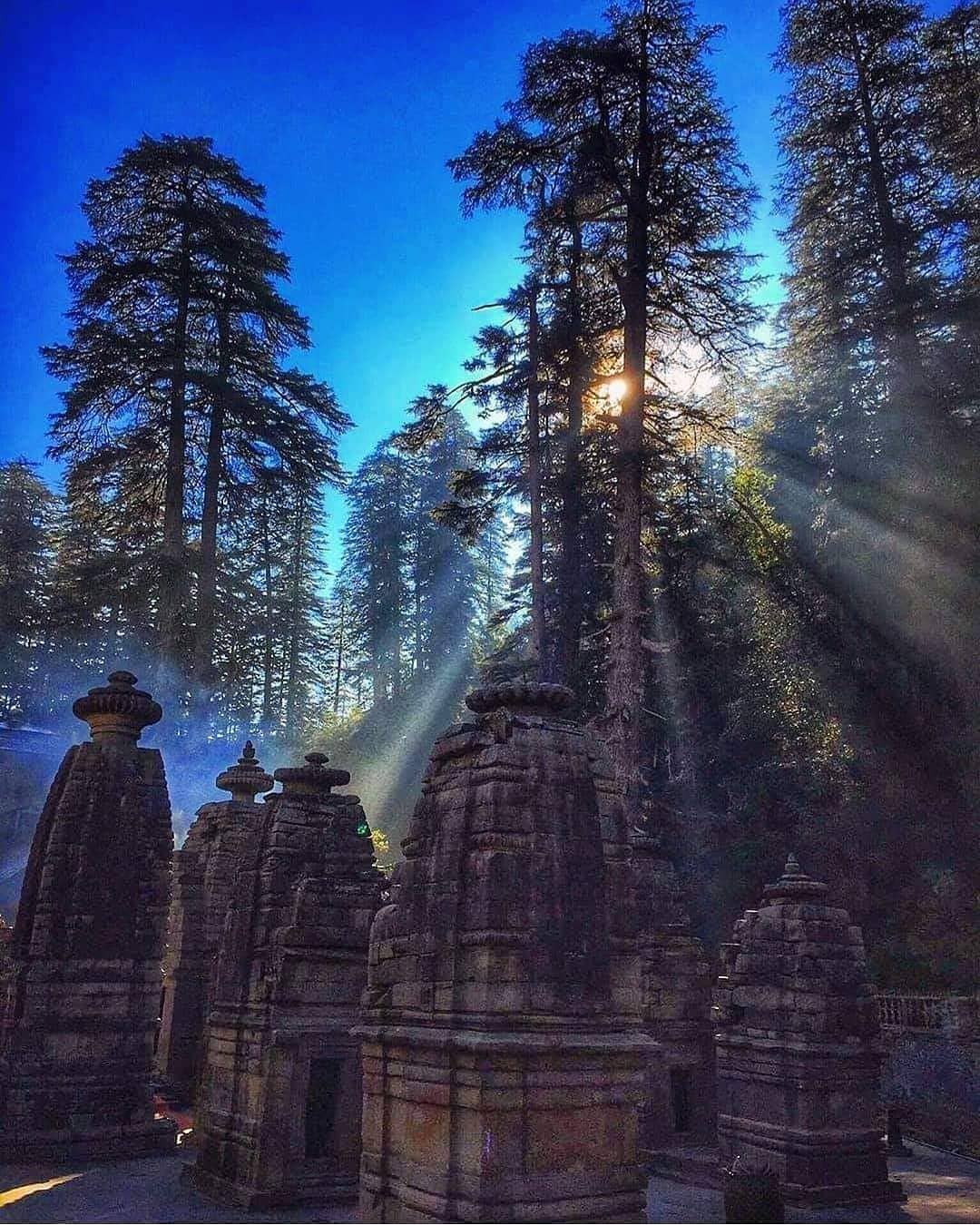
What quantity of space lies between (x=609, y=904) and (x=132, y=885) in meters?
9.12

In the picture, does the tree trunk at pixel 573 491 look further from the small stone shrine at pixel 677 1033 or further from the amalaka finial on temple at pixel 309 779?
the amalaka finial on temple at pixel 309 779

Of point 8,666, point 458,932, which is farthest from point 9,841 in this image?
point 458,932

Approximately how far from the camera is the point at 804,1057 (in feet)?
37.4

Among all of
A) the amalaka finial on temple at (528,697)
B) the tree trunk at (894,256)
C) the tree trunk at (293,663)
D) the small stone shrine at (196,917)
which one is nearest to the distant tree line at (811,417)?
the tree trunk at (894,256)

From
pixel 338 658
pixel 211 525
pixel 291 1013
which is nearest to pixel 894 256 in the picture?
pixel 211 525

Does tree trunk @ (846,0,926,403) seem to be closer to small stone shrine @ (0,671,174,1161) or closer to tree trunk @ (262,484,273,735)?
small stone shrine @ (0,671,174,1161)

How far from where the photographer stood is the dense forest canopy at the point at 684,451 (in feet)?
66.8

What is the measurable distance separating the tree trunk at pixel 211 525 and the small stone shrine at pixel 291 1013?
1586 centimetres

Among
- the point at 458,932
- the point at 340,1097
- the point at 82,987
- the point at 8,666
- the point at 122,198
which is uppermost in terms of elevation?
the point at 122,198

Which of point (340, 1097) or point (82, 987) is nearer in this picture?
point (340, 1097)

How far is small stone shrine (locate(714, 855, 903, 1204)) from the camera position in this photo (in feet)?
36.9

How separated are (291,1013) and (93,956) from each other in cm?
412

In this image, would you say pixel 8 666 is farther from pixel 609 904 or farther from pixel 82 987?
pixel 609 904

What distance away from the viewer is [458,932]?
22.5 ft
